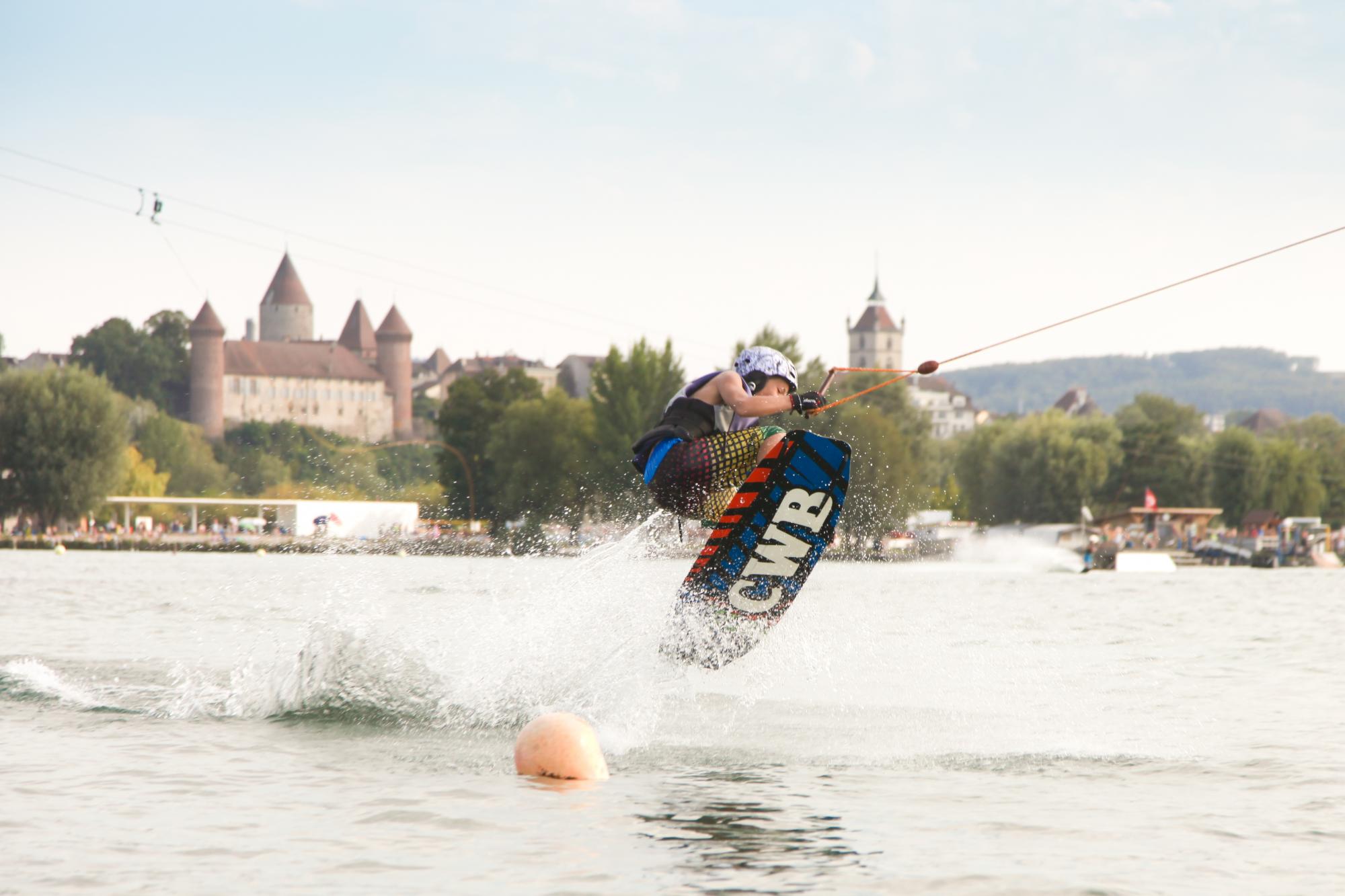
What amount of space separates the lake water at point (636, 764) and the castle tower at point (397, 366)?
536 ft

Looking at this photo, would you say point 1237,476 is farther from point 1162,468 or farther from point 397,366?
point 397,366

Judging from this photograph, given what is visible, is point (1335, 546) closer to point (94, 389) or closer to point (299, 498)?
point (299, 498)

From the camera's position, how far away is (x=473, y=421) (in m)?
82.1

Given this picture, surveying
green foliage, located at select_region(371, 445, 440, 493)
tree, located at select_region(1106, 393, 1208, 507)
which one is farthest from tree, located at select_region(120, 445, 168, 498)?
tree, located at select_region(1106, 393, 1208, 507)

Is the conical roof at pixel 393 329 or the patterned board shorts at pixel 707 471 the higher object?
the conical roof at pixel 393 329

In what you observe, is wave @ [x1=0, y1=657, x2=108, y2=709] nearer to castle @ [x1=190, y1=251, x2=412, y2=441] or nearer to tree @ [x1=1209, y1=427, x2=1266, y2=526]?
tree @ [x1=1209, y1=427, x2=1266, y2=526]

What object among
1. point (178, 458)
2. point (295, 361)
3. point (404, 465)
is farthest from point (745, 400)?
point (295, 361)

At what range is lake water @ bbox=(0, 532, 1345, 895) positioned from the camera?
620cm

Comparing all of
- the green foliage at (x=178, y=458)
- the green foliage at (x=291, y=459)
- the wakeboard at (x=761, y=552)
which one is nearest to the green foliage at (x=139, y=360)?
the green foliage at (x=291, y=459)

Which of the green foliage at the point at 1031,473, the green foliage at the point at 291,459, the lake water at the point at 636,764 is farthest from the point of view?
the green foliage at the point at 291,459

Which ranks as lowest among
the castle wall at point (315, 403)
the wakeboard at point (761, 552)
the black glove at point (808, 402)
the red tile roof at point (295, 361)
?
the wakeboard at point (761, 552)

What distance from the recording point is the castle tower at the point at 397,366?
179750 millimetres

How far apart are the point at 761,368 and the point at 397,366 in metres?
175

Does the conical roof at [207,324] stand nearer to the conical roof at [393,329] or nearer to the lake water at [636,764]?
the conical roof at [393,329]
